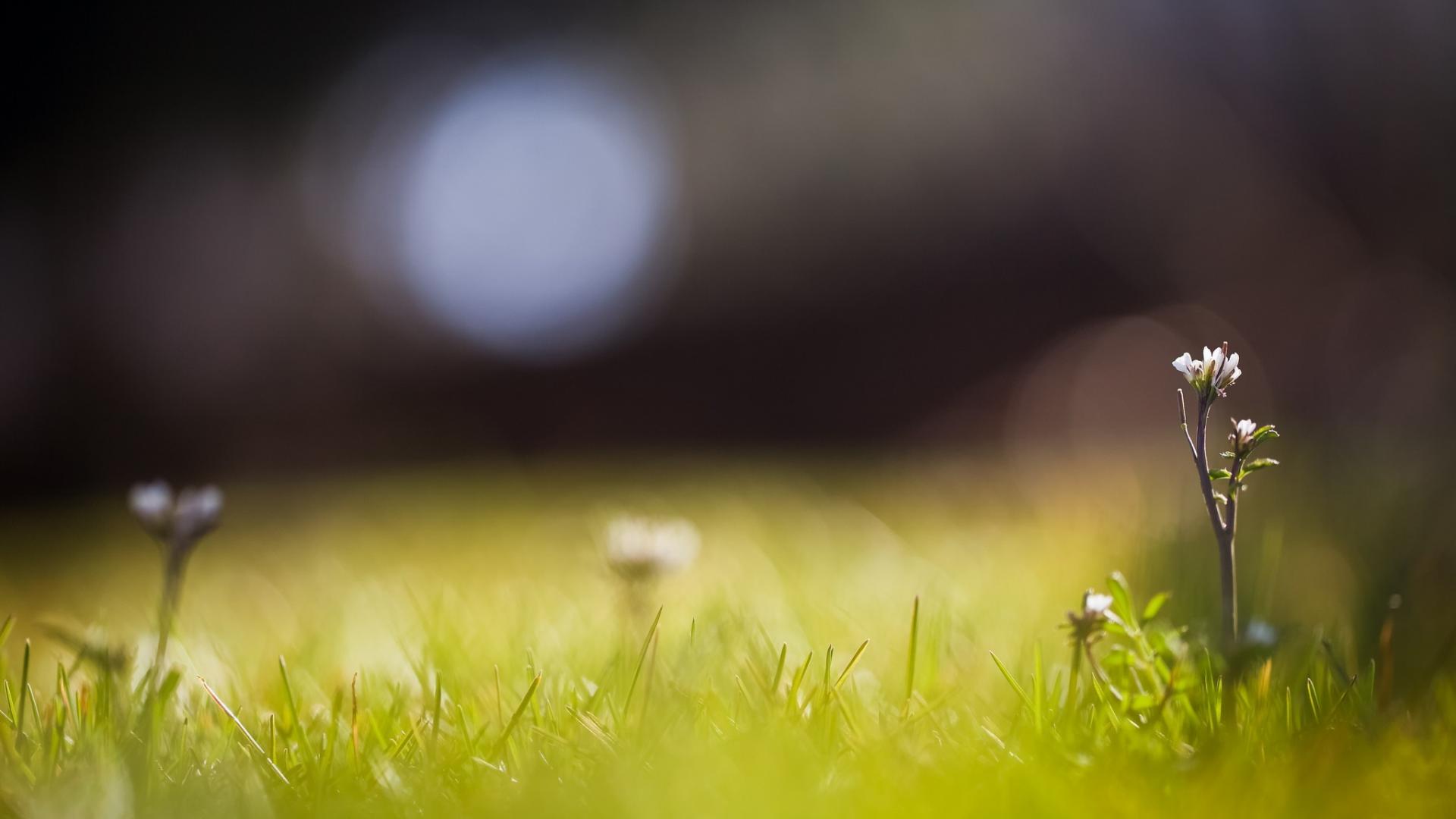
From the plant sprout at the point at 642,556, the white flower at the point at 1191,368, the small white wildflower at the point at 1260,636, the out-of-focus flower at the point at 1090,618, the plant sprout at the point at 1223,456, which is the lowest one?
the plant sprout at the point at 642,556

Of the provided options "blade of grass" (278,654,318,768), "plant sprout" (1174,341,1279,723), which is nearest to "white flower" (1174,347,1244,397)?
"plant sprout" (1174,341,1279,723)

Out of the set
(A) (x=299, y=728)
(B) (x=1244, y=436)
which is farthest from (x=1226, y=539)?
(A) (x=299, y=728)

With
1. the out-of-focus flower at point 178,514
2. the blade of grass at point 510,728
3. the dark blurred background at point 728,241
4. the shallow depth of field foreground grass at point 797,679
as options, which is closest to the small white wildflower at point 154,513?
the out-of-focus flower at point 178,514

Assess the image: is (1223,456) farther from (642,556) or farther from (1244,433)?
(642,556)

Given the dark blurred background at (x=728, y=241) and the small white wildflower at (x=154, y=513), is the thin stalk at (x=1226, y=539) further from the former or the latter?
the dark blurred background at (x=728, y=241)

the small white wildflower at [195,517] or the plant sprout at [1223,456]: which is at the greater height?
the plant sprout at [1223,456]

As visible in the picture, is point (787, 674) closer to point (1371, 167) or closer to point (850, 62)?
point (1371, 167)
